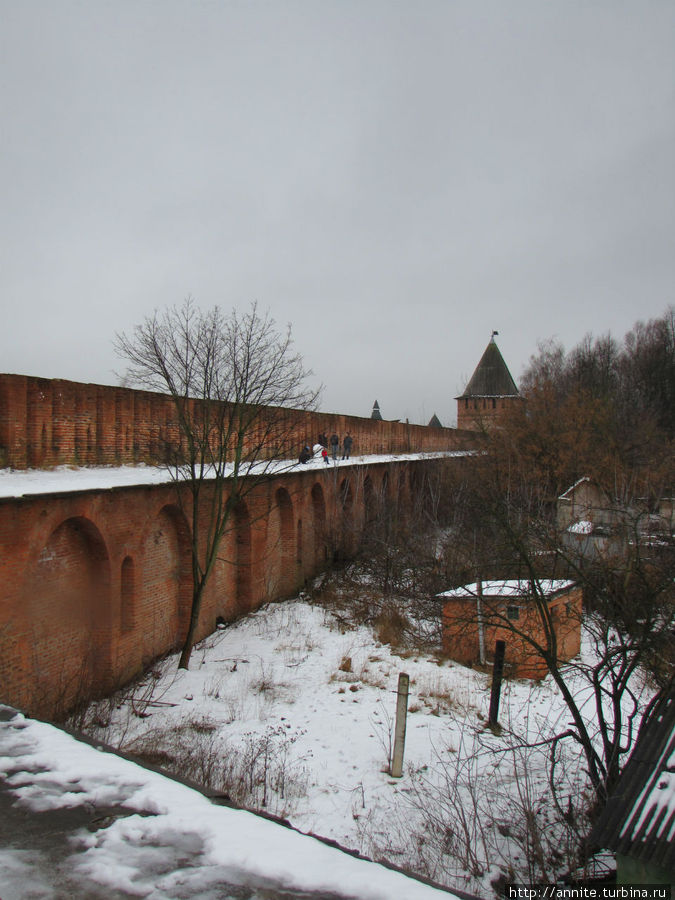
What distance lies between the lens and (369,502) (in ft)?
67.6

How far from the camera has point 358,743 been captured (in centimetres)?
758

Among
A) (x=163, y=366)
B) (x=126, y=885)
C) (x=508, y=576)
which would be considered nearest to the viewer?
(x=126, y=885)

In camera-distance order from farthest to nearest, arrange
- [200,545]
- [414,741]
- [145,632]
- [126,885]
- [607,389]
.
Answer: [607,389] → [200,545] → [145,632] → [414,741] → [126,885]

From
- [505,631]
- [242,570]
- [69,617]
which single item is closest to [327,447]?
[242,570]

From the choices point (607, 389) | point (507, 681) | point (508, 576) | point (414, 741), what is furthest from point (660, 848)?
point (607, 389)

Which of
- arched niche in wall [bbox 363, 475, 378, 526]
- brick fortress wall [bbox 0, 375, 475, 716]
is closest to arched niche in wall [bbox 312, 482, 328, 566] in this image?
arched niche in wall [bbox 363, 475, 378, 526]

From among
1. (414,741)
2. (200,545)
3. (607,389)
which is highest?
(607,389)

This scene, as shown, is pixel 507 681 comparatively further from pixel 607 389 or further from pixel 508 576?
pixel 607 389

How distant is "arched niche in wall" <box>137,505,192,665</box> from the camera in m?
9.38

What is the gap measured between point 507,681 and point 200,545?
5.79 meters

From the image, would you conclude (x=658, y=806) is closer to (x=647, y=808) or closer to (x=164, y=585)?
(x=647, y=808)

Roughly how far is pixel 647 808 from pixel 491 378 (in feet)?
131

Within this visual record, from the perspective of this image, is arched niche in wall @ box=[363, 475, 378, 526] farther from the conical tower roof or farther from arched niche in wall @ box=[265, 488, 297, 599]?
the conical tower roof

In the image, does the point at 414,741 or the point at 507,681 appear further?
the point at 507,681
